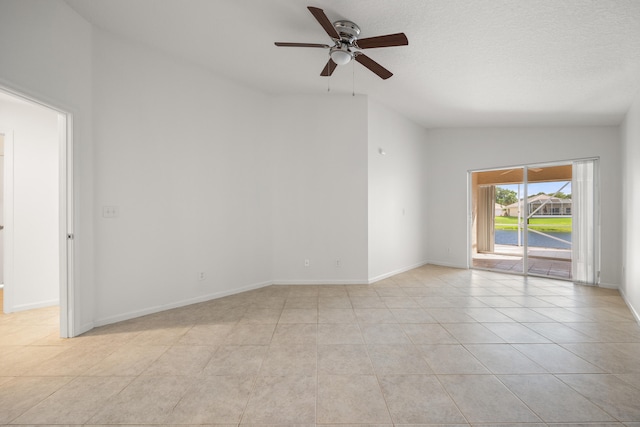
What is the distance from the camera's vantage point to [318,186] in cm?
444

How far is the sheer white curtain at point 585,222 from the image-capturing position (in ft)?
15.1

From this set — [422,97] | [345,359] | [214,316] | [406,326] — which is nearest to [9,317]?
[214,316]

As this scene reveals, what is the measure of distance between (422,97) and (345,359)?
3.95 m

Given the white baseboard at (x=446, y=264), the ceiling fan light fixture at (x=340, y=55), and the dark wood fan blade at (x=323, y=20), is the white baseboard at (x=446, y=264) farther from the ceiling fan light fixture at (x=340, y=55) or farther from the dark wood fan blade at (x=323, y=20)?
the dark wood fan blade at (x=323, y=20)

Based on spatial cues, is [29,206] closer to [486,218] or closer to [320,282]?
[320,282]

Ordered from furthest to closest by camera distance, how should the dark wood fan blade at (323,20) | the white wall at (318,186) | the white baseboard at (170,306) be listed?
the white wall at (318,186) → the white baseboard at (170,306) → the dark wood fan blade at (323,20)

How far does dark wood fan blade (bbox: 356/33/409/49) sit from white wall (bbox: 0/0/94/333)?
107 inches

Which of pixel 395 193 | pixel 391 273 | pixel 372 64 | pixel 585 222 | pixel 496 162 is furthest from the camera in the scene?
pixel 496 162

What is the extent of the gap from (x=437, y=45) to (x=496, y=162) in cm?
354

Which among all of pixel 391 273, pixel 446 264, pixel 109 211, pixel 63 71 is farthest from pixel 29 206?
pixel 446 264

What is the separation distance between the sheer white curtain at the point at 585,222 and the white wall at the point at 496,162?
0.32ft

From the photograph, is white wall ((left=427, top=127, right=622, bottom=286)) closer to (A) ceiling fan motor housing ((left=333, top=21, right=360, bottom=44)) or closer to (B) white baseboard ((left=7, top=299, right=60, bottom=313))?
(A) ceiling fan motor housing ((left=333, top=21, right=360, bottom=44))

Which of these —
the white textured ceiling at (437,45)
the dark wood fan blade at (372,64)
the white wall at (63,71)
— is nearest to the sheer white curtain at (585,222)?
the white textured ceiling at (437,45)

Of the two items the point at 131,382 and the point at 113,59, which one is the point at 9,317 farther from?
the point at 113,59
